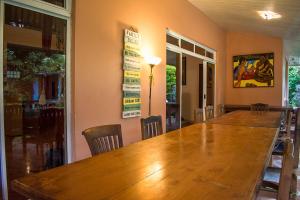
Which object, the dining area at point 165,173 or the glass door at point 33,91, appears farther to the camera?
the glass door at point 33,91

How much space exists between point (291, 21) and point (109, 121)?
4.66 m

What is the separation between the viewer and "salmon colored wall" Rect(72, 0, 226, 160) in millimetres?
3066

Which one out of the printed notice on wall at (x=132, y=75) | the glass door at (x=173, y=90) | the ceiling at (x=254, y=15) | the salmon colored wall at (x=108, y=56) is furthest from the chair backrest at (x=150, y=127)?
the ceiling at (x=254, y=15)

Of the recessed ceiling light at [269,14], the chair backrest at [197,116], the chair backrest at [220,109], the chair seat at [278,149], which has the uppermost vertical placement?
the recessed ceiling light at [269,14]

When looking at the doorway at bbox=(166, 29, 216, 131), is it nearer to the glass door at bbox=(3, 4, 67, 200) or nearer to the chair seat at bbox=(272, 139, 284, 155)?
the chair seat at bbox=(272, 139, 284, 155)

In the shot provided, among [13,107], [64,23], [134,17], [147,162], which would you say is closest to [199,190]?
[147,162]

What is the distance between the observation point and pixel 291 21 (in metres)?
5.81

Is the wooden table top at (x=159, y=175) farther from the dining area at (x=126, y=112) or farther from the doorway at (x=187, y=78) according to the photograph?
the doorway at (x=187, y=78)

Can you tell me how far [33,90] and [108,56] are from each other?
111 cm

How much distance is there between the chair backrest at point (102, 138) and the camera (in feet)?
5.94

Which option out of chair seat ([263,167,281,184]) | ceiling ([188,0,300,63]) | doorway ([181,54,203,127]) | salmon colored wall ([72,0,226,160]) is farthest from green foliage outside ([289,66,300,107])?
chair seat ([263,167,281,184])

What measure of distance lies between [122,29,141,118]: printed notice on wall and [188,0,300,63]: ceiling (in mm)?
2379

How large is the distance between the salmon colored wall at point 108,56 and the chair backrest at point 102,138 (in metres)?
1.11

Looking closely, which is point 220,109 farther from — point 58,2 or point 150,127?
point 58,2
